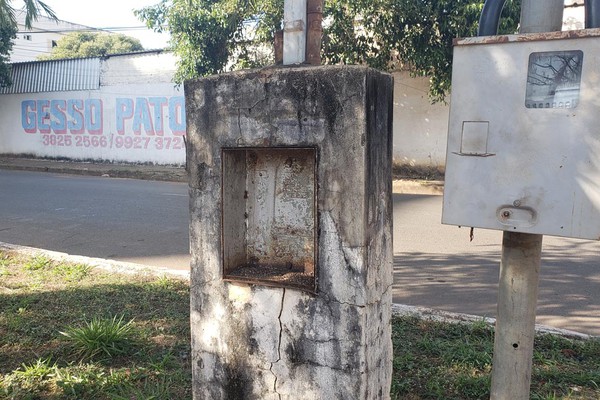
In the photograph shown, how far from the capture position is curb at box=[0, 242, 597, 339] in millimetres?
3734

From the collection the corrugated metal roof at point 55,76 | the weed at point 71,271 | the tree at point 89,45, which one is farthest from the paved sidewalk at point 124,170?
the tree at point 89,45

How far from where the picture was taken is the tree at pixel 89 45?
33.8 meters

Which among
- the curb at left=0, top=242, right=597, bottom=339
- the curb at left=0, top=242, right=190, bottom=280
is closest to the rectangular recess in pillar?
the curb at left=0, top=242, right=597, bottom=339

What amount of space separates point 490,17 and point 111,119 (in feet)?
57.7

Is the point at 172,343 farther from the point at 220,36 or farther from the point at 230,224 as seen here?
the point at 220,36

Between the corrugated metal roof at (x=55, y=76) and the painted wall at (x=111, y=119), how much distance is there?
22cm

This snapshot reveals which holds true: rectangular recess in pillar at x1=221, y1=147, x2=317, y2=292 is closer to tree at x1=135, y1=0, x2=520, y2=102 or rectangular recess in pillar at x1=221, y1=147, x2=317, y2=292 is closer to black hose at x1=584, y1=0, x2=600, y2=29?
black hose at x1=584, y1=0, x2=600, y2=29

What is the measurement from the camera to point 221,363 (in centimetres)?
252

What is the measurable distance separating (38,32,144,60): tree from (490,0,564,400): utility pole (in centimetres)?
3421

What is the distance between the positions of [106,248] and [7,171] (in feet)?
41.3

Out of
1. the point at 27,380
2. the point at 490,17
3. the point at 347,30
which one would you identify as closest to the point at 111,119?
the point at 347,30

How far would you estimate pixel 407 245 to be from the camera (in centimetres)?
666

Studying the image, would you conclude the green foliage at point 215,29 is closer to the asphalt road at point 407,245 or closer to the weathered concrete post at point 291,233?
the asphalt road at point 407,245

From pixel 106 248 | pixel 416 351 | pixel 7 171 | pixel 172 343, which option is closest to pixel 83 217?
pixel 106 248
